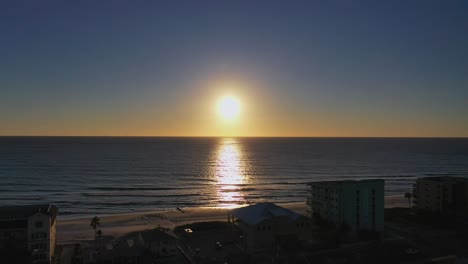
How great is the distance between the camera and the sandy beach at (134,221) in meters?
50.2

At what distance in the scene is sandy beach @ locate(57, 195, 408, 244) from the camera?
165ft

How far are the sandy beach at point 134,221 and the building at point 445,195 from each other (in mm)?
11554

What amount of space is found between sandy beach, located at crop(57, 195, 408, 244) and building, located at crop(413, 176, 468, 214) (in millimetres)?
11554

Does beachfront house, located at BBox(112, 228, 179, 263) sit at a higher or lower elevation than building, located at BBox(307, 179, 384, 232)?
lower

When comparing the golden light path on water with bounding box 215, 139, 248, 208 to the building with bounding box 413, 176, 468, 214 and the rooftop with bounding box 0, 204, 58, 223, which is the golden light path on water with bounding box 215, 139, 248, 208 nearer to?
the building with bounding box 413, 176, 468, 214

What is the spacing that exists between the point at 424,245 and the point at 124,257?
3343 centimetres

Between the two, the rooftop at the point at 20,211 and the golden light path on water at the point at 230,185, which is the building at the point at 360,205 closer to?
the golden light path on water at the point at 230,185

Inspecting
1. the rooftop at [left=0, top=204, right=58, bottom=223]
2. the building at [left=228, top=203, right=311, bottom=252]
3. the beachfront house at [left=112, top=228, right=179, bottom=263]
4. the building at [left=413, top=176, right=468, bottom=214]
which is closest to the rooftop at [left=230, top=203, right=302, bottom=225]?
the building at [left=228, top=203, right=311, bottom=252]

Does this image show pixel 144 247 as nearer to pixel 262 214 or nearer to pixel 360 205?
pixel 262 214

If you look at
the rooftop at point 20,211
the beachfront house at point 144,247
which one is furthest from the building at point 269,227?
the rooftop at point 20,211

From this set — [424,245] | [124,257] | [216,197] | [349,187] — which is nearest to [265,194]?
[216,197]

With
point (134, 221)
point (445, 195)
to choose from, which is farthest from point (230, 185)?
point (445, 195)

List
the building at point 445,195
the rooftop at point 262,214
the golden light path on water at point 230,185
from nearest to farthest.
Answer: the rooftop at point 262,214
the building at point 445,195
the golden light path on water at point 230,185

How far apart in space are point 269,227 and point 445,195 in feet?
107
